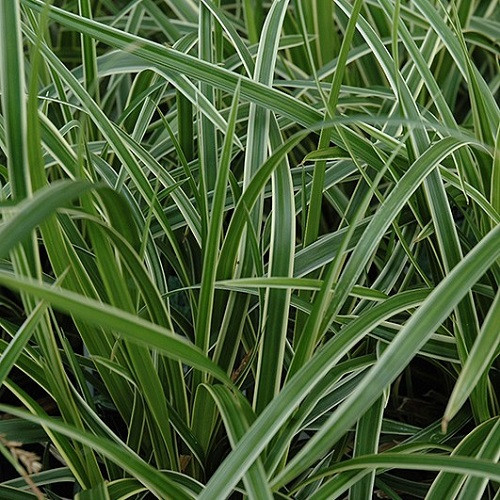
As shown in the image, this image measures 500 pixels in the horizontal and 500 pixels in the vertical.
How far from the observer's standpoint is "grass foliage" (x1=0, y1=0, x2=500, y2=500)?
2.03 feet

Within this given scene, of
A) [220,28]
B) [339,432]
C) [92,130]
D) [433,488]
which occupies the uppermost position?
[220,28]

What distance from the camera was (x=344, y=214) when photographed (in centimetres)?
96

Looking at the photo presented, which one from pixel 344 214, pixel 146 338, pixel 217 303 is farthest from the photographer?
pixel 344 214

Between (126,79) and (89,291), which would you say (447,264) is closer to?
(89,291)

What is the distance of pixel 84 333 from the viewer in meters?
0.78

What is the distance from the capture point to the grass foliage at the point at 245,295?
0.62m

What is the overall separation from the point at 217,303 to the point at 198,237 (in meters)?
0.07

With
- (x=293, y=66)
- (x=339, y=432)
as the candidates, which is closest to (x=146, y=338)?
(x=339, y=432)

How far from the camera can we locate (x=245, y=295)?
832 mm

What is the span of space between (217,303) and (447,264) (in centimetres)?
24

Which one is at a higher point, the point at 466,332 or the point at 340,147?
the point at 340,147

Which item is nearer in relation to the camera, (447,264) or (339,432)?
(339,432)

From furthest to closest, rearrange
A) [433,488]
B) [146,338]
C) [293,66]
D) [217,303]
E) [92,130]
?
[293,66] → [92,130] → [217,303] → [433,488] → [146,338]

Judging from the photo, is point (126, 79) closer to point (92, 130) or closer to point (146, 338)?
point (92, 130)
